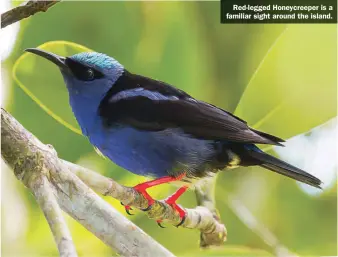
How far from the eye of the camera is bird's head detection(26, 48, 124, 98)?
1.97m

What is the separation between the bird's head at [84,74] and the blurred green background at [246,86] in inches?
8.9

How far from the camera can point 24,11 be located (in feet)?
6.54

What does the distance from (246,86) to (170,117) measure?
0.50 metres

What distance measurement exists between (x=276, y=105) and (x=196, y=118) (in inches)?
19.5

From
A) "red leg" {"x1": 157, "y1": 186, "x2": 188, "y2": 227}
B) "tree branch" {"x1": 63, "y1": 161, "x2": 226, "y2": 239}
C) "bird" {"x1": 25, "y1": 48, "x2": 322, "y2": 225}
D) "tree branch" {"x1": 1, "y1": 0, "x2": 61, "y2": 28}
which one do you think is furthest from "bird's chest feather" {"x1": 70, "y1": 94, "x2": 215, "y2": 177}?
"tree branch" {"x1": 1, "y1": 0, "x2": 61, "y2": 28}

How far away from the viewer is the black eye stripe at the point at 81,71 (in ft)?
6.45

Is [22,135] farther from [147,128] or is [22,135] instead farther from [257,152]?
[257,152]

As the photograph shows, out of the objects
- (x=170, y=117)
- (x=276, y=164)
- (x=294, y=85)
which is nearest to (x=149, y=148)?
(x=170, y=117)

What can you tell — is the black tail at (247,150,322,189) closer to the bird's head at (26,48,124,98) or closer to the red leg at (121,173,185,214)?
the red leg at (121,173,185,214)

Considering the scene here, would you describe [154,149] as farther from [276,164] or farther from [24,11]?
[24,11]

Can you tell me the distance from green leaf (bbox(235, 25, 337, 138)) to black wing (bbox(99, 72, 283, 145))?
32cm

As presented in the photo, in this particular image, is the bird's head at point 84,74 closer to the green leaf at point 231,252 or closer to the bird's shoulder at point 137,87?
the bird's shoulder at point 137,87

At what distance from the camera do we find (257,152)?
197 cm

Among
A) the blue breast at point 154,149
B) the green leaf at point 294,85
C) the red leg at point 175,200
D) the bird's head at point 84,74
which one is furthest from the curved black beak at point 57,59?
the green leaf at point 294,85
